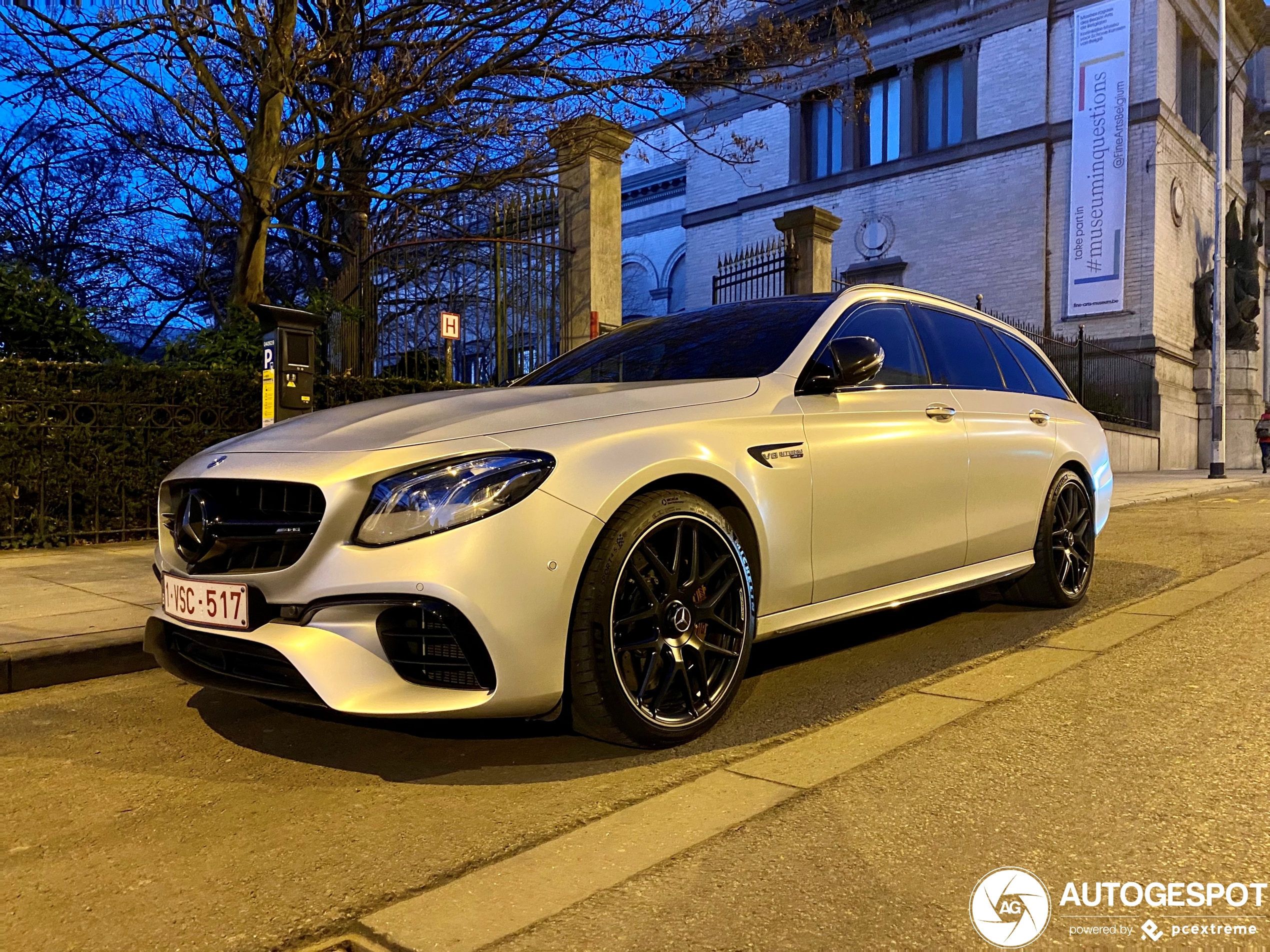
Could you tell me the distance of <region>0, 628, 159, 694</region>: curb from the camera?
4.14 metres

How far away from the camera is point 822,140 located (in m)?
31.4

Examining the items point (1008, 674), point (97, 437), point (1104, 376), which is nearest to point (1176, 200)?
point (1104, 376)

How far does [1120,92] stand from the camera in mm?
24656

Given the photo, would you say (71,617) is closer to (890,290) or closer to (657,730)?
(657,730)

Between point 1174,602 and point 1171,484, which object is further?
point 1171,484

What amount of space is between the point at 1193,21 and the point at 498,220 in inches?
954

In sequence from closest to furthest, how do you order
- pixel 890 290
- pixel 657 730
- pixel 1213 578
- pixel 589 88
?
pixel 657 730, pixel 890 290, pixel 1213 578, pixel 589 88

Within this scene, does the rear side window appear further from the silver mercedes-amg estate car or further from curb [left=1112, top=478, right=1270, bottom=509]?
curb [left=1112, top=478, right=1270, bottom=509]

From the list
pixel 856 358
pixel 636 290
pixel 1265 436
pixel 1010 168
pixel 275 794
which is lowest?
pixel 275 794

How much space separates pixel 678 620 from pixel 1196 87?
31.6m

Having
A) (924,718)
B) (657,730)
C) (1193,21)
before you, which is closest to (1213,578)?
(924,718)

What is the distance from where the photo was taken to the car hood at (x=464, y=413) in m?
2.95

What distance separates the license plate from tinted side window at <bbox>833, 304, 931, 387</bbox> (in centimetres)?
253

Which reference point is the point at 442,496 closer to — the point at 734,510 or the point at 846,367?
the point at 734,510
